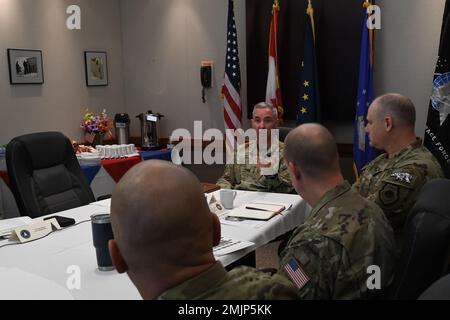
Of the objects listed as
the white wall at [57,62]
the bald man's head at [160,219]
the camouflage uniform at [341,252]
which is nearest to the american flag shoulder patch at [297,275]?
the camouflage uniform at [341,252]

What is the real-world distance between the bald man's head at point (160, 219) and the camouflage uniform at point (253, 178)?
2.16m

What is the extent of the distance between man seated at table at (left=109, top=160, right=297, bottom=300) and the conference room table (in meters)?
0.51

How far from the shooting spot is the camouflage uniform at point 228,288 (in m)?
0.89

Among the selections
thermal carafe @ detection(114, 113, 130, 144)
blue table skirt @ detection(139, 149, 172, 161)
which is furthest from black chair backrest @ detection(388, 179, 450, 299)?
thermal carafe @ detection(114, 113, 130, 144)

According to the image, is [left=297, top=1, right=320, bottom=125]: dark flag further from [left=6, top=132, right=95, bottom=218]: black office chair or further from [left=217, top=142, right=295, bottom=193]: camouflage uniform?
[left=6, top=132, right=95, bottom=218]: black office chair

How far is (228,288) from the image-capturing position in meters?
0.92

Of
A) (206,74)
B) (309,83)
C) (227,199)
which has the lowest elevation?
(227,199)

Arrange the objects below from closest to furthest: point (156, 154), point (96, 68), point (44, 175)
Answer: point (44, 175) → point (156, 154) → point (96, 68)

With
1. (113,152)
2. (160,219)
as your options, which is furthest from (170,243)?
(113,152)

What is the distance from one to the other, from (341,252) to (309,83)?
3.13m

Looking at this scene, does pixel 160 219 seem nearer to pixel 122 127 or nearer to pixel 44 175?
pixel 44 175

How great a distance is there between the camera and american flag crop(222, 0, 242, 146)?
15.5 ft
